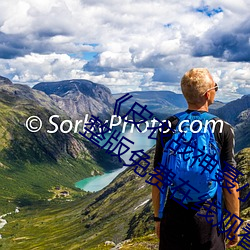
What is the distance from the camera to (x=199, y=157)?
Answer: 8.98 m

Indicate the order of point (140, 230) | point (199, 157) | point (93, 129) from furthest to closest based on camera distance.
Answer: point (140, 230)
point (93, 129)
point (199, 157)

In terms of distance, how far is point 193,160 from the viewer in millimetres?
9031

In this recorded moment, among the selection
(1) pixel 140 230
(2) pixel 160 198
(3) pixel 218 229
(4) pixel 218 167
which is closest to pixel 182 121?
(4) pixel 218 167

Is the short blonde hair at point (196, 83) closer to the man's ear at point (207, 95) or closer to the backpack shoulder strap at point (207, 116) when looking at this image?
the man's ear at point (207, 95)

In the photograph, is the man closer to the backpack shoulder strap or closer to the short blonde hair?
the short blonde hair

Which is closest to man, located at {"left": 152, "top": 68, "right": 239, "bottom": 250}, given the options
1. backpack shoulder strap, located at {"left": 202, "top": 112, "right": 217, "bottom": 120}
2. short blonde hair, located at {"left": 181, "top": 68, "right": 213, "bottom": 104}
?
short blonde hair, located at {"left": 181, "top": 68, "right": 213, "bottom": 104}

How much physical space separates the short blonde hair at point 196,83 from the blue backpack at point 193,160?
0.54 meters

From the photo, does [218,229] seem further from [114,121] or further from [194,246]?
[114,121]

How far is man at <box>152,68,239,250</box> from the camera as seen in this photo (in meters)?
9.46

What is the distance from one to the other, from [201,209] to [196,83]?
10.9ft

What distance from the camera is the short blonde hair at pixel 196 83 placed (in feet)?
31.1

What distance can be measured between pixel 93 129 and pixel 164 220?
344 cm

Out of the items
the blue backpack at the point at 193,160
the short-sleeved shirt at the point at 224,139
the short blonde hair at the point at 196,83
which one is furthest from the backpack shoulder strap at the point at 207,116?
the short blonde hair at the point at 196,83

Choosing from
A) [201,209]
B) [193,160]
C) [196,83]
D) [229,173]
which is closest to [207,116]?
[196,83]
